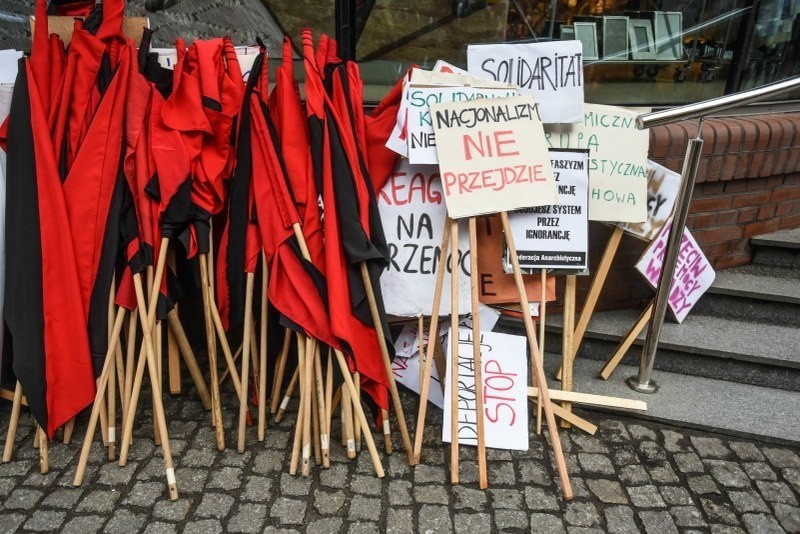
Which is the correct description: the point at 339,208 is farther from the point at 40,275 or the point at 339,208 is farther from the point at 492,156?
the point at 40,275

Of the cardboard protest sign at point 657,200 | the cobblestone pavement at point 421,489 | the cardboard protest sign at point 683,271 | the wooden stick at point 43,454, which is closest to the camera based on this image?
A: the cobblestone pavement at point 421,489

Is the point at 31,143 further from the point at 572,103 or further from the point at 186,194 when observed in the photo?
the point at 572,103

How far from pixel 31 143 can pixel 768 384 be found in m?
3.86

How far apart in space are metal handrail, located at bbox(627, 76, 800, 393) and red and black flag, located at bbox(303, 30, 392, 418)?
4.29 feet

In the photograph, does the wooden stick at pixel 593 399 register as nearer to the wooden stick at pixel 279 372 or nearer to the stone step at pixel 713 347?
the stone step at pixel 713 347

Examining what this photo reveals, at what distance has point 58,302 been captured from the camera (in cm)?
278

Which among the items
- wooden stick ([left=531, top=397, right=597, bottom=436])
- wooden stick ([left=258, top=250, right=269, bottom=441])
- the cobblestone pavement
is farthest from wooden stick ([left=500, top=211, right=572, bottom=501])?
wooden stick ([left=258, top=250, right=269, bottom=441])

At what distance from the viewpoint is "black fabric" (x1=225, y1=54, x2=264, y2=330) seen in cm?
279

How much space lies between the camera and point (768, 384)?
3498 millimetres

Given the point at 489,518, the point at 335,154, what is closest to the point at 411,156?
the point at 335,154

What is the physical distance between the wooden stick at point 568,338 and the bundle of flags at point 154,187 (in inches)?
37.5

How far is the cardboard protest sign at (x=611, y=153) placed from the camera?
10.1ft

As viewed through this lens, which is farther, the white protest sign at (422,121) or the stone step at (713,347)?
the stone step at (713,347)

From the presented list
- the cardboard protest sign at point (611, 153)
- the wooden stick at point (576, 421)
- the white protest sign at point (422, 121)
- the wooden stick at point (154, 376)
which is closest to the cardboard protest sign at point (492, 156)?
the white protest sign at point (422, 121)
